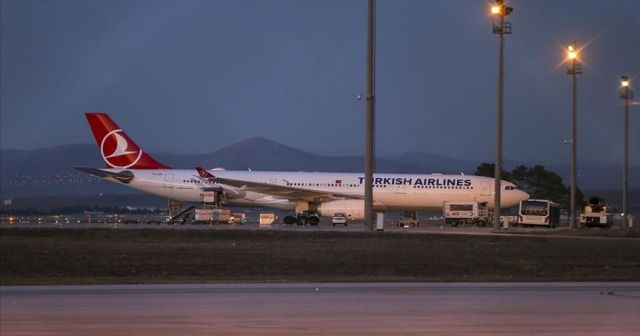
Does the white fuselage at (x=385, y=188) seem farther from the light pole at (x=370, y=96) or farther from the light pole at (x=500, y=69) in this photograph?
the light pole at (x=370, y=96)

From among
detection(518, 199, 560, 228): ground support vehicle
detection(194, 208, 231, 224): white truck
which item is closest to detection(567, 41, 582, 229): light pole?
detection(518, 199, 560, 228): ground support vehicle

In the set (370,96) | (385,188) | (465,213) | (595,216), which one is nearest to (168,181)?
(385,188)

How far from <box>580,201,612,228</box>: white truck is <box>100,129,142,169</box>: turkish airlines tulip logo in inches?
1158

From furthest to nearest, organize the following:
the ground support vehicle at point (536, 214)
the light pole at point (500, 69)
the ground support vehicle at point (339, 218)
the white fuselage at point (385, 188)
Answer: the ground support vehicle at point (536, 214) < the white fuselage at point (385, 188) < the ground support vehicle at point (339, 218) < the light pole at point (500, 69)

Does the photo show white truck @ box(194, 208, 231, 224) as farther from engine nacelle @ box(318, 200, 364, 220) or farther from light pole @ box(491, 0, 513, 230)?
light pole @ box(491, 0, 513, 230)

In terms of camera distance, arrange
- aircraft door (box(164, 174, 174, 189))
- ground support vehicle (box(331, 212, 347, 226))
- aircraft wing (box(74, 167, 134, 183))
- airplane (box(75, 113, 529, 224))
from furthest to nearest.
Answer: aircraft door (box(164, 174, 174, 189)) → aircraft wing (box(74, 167, 134, 183)) → airplane (box(75, 113, 529, 224)) → ground support vehicle (box(331, 212, 347, 226))

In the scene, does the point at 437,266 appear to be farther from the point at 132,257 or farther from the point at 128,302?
the point at 128,302

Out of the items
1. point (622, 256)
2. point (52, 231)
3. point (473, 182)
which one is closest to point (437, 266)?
point (622, 256)

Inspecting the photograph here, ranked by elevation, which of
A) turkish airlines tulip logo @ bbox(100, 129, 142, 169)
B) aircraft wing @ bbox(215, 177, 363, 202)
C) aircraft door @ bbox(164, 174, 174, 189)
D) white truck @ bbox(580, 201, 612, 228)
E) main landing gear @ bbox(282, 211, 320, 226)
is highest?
turkish airlines tulip logo @ bbox(100, 129, 142, 169)

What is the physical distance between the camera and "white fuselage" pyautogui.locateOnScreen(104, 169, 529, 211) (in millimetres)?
57594

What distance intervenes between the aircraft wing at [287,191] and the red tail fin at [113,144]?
26.2 feet

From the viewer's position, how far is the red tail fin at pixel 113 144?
197 ft

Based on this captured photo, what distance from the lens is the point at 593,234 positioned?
44.2 meters

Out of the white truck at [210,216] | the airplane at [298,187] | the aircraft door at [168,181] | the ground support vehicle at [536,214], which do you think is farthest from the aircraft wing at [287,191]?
the ground support vehicle at [536,214]
